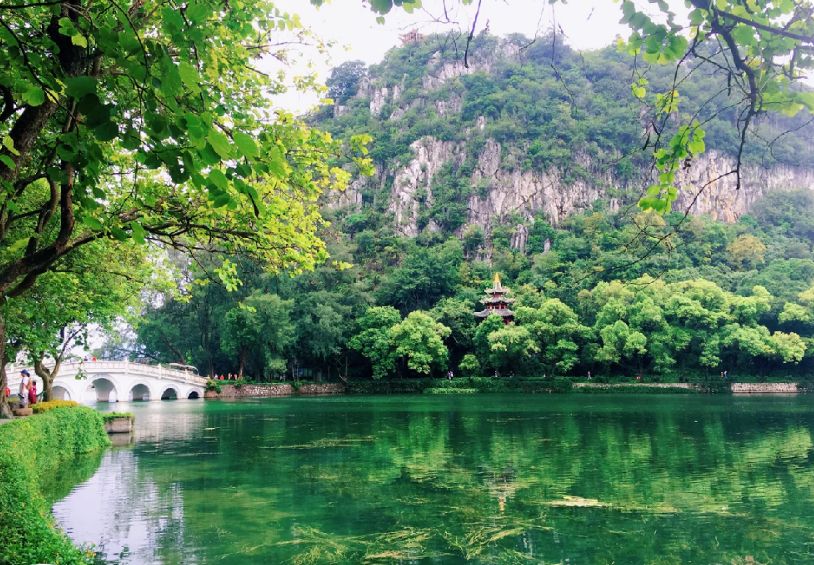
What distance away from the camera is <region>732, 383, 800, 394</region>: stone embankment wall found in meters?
46.0

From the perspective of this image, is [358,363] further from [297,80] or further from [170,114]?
[170,114]

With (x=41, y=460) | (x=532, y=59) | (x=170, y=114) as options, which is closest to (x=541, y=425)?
(x=41, y=460)

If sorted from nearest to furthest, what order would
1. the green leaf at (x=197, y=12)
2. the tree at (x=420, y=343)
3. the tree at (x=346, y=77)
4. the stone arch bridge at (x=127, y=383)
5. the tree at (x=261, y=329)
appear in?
the green leaf at (x=197, y=12), the stone arch bridge at (x=127, y=383), the tree at (x=261, y=329), the tree at (x=420, y=343), the tree at (x=346, y=77)

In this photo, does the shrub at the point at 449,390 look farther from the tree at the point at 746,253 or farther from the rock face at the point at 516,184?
the rock face at the point at 516,184

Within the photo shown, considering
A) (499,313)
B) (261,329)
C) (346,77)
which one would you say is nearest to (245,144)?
(261,329)

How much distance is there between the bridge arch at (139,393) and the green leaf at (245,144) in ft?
174

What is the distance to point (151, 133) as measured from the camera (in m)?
2.79

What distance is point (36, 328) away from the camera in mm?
15922

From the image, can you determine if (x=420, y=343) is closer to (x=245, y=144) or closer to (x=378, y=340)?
(x=378, y=340)

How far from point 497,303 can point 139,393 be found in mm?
33518

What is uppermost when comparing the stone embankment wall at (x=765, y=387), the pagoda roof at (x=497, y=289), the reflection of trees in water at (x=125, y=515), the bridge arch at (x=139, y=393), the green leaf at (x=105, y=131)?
the pagoda roof at (x=497, y=289)

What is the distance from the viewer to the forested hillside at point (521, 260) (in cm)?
4872

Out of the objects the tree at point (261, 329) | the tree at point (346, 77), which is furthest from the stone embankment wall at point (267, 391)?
the tree at point (346, 77)

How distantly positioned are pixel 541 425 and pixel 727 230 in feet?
179
